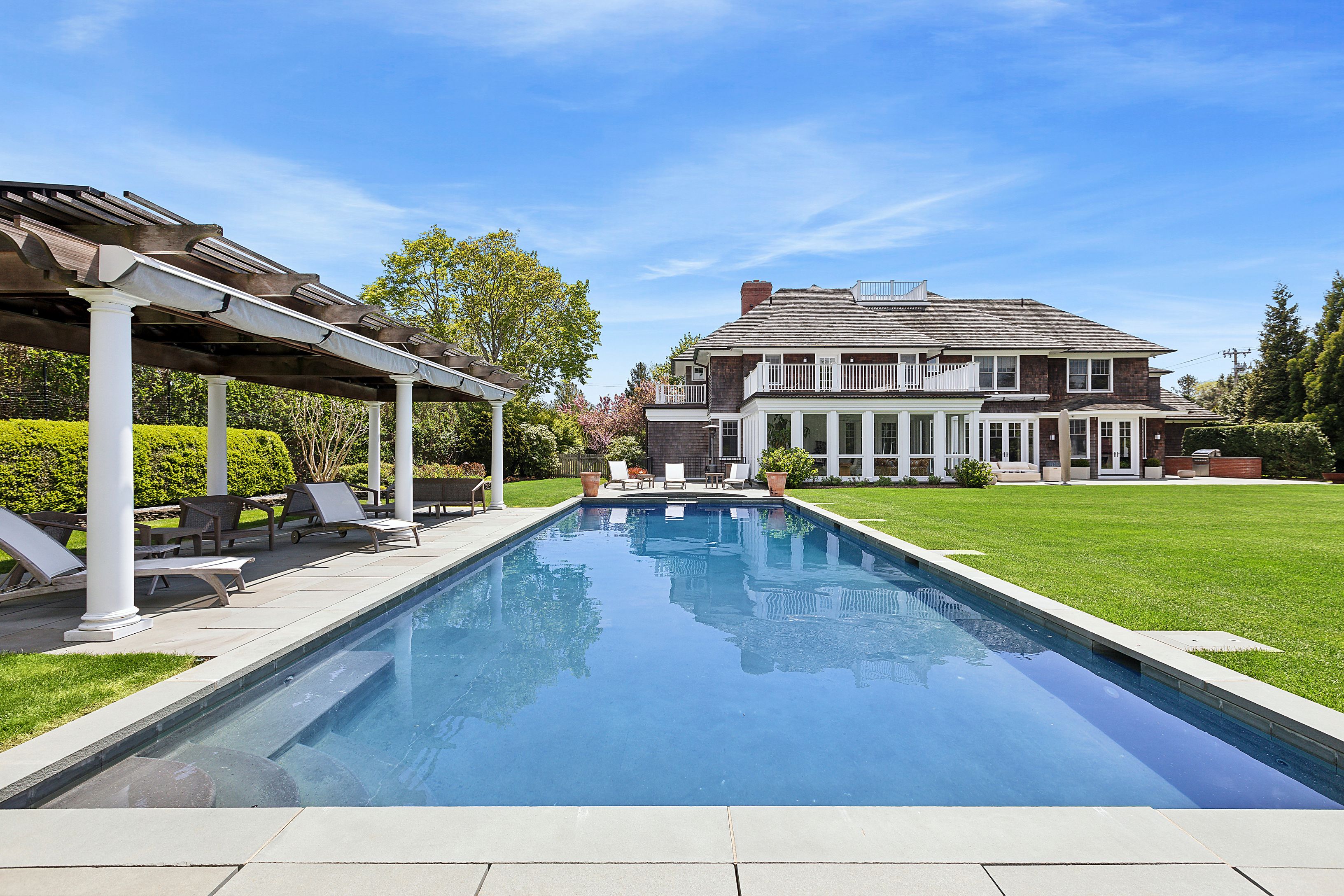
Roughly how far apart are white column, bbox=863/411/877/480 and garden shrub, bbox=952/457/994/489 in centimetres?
300

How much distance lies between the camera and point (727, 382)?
26.1 m

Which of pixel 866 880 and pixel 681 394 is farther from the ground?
pixel 681 394

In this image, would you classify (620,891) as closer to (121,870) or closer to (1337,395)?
(121,870)

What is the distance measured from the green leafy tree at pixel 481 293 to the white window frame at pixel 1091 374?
24.0m

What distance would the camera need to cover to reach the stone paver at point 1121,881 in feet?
6.64

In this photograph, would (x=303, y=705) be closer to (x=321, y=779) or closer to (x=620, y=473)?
(x=321, y=779)

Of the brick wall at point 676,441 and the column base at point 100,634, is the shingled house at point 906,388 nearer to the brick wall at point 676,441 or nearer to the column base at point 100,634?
the brick wall at point 676,441

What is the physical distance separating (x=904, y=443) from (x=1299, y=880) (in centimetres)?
2183

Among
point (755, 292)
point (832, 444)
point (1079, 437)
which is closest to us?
point (832, 444)

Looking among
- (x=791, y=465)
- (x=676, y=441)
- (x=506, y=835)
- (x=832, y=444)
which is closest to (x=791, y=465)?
(x=791, y=465)

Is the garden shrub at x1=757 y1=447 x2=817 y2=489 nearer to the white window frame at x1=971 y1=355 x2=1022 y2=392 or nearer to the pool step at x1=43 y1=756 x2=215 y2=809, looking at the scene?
the white window frame at x1=971 y1=355 x2=1022 y2=392

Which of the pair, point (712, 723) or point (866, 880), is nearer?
point (866, 880)

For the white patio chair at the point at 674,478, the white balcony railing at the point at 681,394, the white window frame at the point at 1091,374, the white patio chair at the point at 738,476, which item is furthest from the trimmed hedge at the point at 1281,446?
the white patio chair at the point at 674,478

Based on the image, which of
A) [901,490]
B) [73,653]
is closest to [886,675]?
[73,653]
